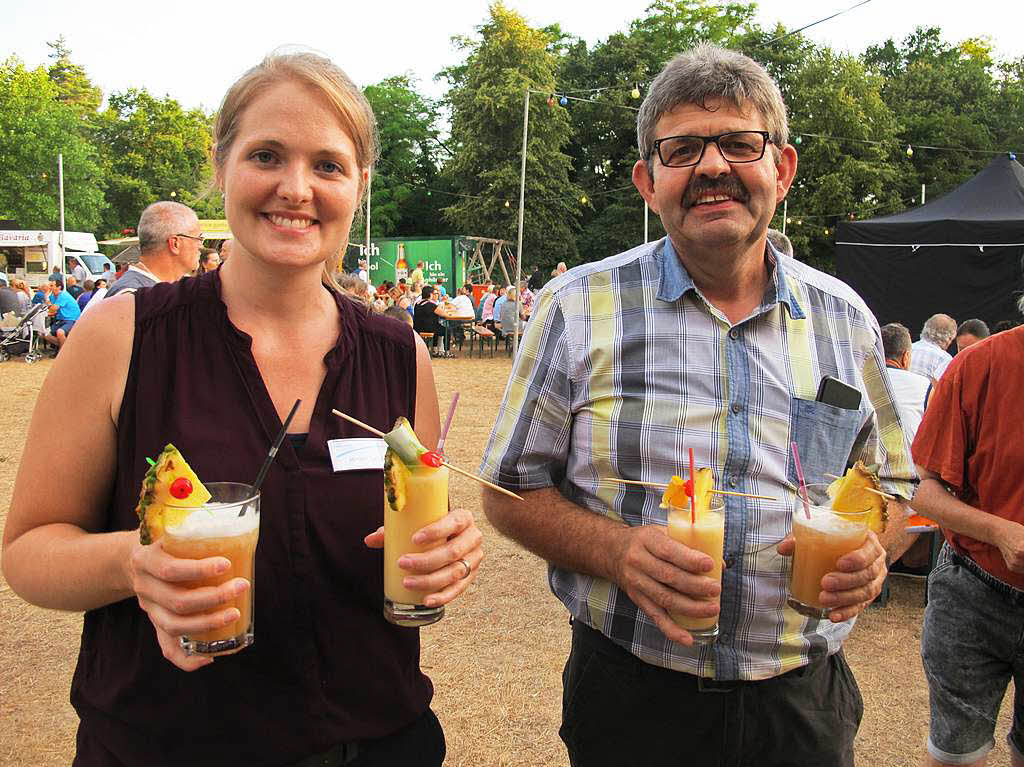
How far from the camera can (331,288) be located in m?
1.92

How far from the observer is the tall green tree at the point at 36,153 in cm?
3175

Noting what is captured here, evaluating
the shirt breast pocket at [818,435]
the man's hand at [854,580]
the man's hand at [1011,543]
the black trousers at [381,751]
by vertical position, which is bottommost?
the black trousers at [381,751]

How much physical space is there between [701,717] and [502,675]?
7.60ft

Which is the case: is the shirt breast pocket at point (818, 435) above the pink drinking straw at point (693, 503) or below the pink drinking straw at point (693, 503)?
above

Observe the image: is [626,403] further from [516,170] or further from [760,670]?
[516,170]

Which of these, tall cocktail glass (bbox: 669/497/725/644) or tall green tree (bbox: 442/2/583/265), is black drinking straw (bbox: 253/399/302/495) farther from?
tall green tree (bbox: 442/2/583/265)

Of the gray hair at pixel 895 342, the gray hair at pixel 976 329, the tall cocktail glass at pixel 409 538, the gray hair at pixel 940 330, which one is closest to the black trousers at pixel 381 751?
the tall cocktail glass at pixel 409 538

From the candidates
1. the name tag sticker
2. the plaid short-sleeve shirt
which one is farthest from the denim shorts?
the name tag sticker

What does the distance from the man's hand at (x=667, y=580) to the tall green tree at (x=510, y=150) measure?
35249 mm

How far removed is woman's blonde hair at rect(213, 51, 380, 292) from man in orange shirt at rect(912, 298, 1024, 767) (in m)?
2.08

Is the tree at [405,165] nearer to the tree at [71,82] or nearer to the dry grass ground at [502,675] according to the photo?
the tree at [71,82]

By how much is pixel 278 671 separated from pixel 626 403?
988mm

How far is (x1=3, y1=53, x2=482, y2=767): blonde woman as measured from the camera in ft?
4.83

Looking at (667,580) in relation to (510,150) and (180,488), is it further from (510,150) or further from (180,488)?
(510,150)
